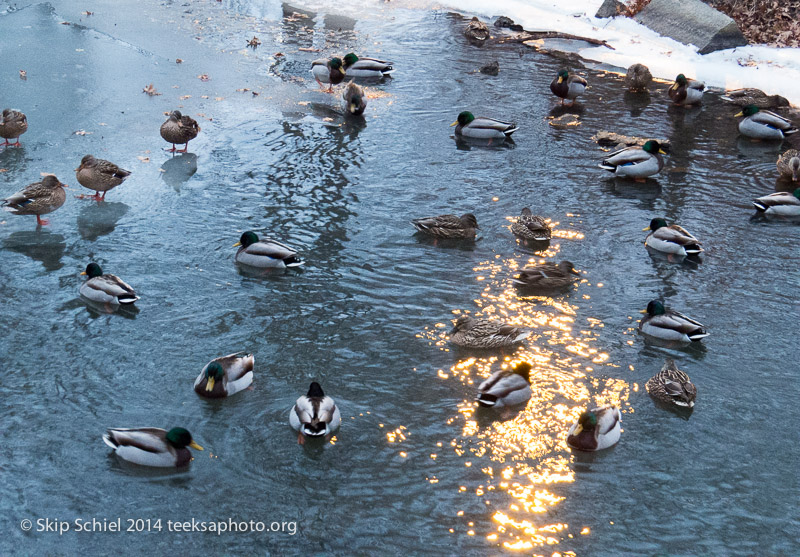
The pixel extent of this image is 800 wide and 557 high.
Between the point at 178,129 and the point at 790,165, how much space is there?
351 inches

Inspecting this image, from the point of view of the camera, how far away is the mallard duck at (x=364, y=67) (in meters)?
14.8

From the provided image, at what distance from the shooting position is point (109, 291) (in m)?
7.81

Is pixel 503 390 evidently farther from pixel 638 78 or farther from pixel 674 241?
pixel 638 78

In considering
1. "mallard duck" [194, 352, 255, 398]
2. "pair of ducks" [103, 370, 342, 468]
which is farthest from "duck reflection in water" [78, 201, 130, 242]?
"pair of ducks" [103, 370, 342, 468]

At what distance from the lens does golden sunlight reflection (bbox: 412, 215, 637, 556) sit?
5.57 m

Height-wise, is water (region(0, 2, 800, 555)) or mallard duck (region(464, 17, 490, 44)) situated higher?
mallard duck (region(464, 17, 490, 44))

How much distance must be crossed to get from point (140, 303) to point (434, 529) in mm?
4124

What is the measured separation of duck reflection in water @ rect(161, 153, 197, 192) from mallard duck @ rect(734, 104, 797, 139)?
8903mm

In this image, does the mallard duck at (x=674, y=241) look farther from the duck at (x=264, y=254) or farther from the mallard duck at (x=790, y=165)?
the duck at (x=264, y=254)

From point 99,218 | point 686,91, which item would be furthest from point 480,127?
point 99,218

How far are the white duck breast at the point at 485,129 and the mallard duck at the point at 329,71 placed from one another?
2.96 m

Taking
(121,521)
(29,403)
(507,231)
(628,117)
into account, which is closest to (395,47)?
(628,117)

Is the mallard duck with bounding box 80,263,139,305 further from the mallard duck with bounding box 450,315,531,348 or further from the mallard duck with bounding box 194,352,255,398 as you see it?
the mallard duck with bounding box 450,315,531,348

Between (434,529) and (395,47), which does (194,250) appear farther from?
(395,47)
